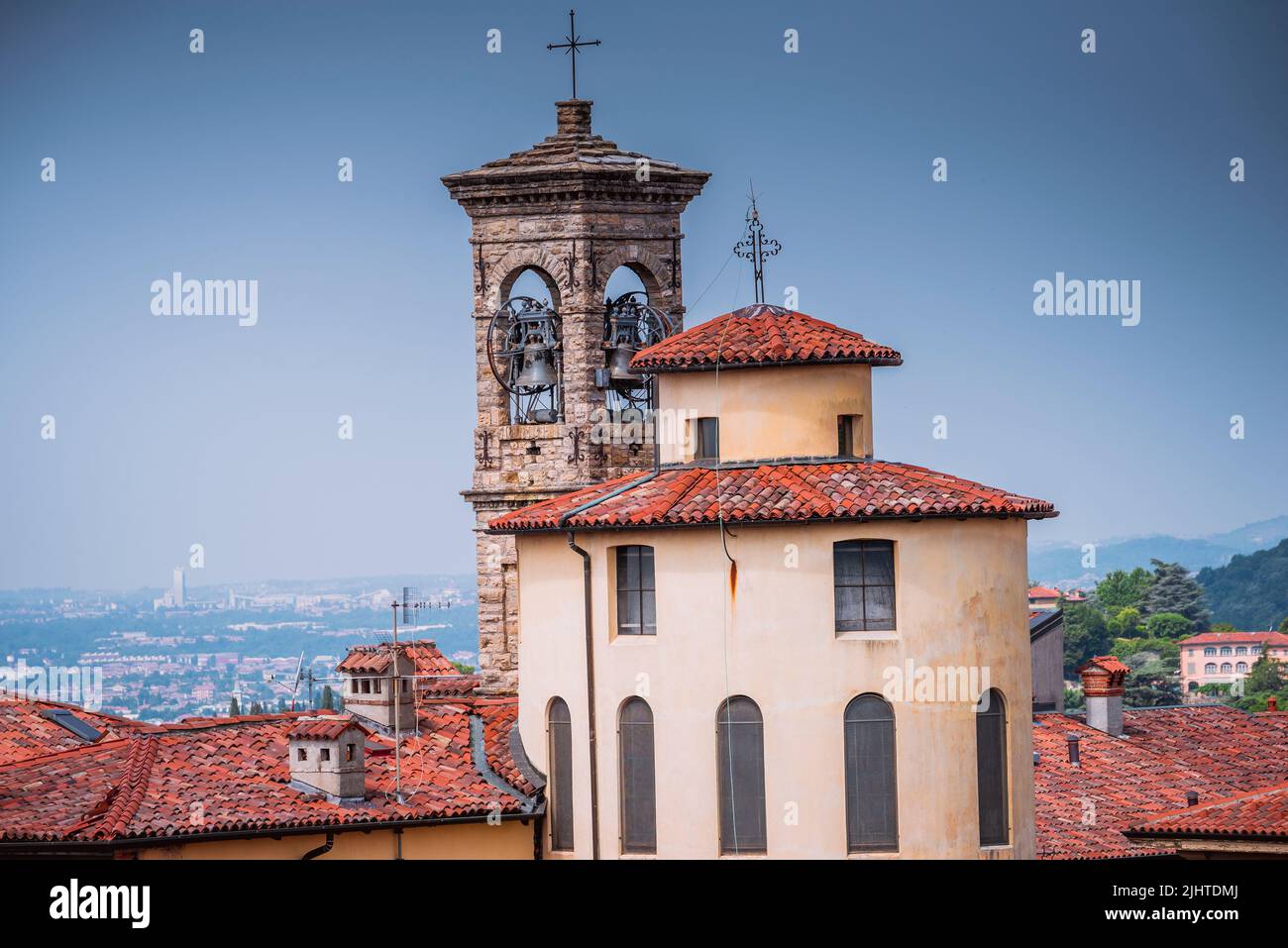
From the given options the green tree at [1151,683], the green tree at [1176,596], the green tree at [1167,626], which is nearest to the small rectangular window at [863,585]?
the green tree at [1151,683]

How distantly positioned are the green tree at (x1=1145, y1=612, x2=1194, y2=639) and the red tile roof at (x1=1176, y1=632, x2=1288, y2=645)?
1.13 meters

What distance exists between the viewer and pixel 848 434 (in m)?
36.4

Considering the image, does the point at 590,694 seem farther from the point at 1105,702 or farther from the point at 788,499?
the point at 1105,702

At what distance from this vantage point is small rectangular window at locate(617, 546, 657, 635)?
115 feet

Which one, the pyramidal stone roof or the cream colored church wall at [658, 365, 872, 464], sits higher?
the pyramidal stone roof

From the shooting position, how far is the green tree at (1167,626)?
143000mm

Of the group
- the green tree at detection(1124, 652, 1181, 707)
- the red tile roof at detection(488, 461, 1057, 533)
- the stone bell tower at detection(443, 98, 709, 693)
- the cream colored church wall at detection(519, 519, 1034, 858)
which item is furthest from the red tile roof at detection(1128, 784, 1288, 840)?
the green tree at detection(1124, 652, 1181, 707)

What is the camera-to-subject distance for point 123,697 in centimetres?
6341

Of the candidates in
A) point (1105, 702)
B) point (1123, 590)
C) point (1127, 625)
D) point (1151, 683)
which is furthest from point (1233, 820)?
point (1123, 590)

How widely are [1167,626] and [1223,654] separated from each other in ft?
16.1

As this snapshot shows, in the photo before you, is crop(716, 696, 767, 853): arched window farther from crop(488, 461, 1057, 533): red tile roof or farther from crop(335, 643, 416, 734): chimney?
crop(335, 643, 416, 734): chimney

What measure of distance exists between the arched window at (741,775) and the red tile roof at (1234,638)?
4134 inches

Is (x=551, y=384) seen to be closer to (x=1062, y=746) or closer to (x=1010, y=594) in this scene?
(x=1062, y=746)
